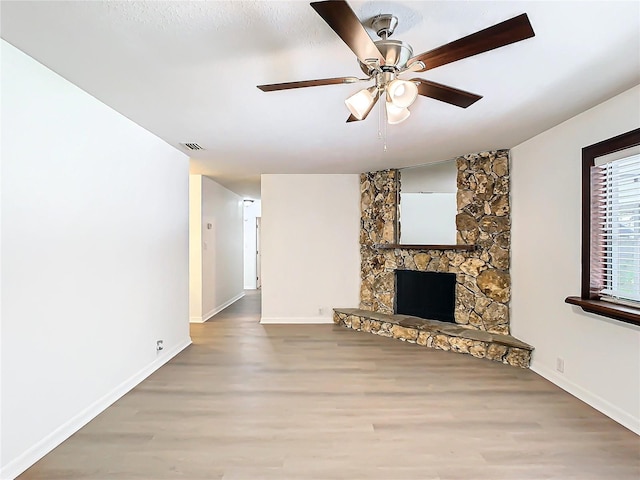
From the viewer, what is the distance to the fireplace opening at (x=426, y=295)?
198 inches

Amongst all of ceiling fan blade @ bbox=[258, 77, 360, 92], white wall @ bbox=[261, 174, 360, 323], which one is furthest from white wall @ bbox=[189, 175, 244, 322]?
ceiling fan blade @ bbox=[258, 77, 360, 92]

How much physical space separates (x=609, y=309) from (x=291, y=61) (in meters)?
2.80

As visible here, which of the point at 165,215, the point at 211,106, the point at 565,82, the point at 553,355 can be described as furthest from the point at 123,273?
the point at 553,355

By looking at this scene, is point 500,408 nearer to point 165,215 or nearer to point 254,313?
point 165,215

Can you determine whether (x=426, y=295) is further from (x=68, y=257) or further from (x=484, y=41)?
(x=68, y=257)

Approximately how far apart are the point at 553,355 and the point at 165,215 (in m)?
4.19

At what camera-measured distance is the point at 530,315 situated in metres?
3.90

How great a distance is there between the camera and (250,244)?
35.0 feet

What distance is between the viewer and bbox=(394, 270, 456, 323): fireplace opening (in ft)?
16.5

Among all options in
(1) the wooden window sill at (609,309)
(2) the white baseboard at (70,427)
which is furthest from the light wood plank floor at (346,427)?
(1) the wooden window sill at (609,309)

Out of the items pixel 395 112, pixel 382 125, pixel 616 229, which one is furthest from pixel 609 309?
pixel 382 125

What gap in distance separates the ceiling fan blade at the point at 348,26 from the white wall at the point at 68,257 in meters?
1.86

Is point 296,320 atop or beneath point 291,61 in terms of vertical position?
beneath

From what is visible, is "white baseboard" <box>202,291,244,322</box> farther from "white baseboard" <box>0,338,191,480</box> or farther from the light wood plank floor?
"white baseboard" <box>0,338,191,480</box>
